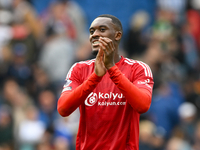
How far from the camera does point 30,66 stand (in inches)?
404

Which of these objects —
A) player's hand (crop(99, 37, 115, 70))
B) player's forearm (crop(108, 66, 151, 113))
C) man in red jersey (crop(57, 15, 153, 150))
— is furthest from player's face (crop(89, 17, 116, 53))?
player's forearm (crop(108, 66, 151, 113))

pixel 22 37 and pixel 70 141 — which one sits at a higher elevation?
pixel 22 37

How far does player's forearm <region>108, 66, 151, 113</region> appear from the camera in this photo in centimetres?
396

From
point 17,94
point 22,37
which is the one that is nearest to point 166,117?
point 17,94

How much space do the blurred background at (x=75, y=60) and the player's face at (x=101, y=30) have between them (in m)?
4.11

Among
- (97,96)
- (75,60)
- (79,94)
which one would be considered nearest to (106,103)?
(97,96)

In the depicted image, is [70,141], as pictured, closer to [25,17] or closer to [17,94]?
[17,94]

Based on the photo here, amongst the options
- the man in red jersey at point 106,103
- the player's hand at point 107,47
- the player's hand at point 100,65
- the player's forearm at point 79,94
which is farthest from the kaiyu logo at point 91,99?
the player's hand at point 107,47

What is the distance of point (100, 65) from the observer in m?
4.04

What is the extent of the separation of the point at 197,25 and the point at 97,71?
28.5ft

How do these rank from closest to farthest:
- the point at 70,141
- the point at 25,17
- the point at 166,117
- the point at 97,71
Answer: the point at 97,71, the point at 70,141, the point at 166,117, the point at 25,17

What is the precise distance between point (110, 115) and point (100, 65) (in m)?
0.55

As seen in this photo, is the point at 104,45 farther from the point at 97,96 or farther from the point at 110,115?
the point at 110,115

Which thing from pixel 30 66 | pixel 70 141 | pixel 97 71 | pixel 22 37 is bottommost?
pixel 70 141
